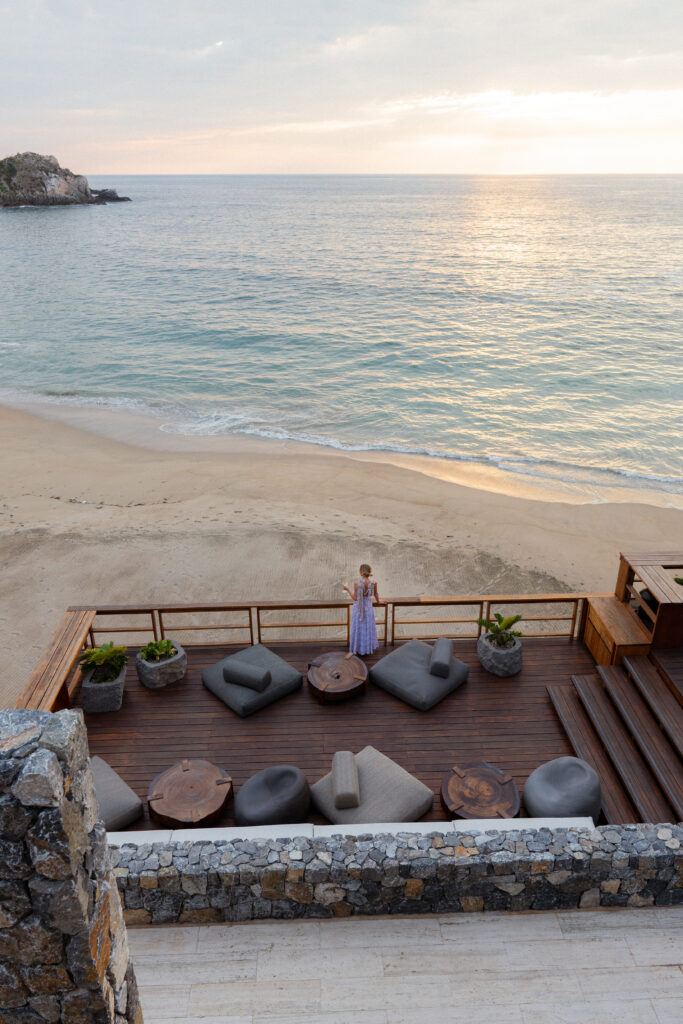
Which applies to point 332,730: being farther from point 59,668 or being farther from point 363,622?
point 59,668

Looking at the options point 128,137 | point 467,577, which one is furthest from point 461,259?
point 128,137

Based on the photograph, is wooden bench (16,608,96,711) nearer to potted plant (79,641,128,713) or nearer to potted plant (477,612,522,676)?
potted plant (79,641,128,713)

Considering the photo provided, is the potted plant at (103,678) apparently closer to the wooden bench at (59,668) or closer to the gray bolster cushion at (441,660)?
the wooden bench at (59,668)

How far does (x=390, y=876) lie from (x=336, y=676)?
3.43 meters

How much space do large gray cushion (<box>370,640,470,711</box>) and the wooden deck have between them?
0.55 ft

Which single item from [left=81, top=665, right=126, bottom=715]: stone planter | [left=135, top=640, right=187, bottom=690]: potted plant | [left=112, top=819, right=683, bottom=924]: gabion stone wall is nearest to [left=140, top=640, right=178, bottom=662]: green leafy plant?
[left=135, top=640, right=187, bottom=690]: potted plant

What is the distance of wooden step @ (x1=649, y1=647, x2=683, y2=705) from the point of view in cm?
814

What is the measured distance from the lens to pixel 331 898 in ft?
18.9

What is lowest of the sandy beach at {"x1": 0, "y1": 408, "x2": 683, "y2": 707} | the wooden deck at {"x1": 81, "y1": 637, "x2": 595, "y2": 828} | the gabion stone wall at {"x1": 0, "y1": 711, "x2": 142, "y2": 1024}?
the sandy beach at {"x1": 0, "y1": 408, "x2": 683, "y2": 707}

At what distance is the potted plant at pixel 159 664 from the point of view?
902 cm

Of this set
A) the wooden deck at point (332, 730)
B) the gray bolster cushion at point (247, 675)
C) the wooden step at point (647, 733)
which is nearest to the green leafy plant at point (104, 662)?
the wooden deck at point (332, 730)

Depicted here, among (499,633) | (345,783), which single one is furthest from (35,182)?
(345,783)

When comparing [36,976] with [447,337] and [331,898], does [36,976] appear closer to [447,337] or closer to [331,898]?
[331,898]

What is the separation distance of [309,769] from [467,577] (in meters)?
7.29
